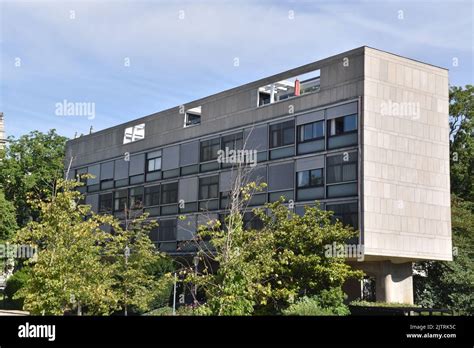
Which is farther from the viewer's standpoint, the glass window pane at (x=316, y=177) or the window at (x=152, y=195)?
the window at (x=152, y=195)

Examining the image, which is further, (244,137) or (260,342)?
(244,137)

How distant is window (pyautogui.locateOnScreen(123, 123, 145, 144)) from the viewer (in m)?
56.2

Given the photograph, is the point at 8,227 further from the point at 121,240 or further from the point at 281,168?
the point at 281,168

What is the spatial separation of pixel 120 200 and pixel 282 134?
18132mm

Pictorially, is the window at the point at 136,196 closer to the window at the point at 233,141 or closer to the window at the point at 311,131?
the window at the point at 233,141

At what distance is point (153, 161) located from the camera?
52.8 meters

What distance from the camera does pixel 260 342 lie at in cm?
1120

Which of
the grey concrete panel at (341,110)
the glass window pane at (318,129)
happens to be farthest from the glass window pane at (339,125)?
the glass window pane at (318,129)

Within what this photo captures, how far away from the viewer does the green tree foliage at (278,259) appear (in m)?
25.9

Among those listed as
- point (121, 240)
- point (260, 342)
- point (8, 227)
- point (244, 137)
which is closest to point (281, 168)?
point (244, 137)

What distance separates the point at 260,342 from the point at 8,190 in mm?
58377

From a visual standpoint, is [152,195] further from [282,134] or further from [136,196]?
[282,134]

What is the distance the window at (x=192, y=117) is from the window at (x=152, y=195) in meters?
5.19

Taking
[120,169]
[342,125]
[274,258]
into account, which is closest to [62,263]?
[274,258]
